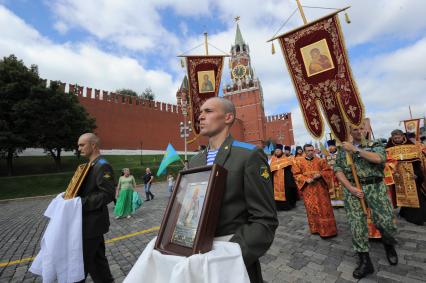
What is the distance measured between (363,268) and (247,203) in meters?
2.63

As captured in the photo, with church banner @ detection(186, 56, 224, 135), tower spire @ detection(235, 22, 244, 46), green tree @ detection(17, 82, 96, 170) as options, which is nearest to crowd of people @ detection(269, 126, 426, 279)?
church banner @ detection(186, 56, 224, 135)

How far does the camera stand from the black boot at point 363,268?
296 centimetres

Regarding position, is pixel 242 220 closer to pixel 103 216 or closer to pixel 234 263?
pixel 234 263

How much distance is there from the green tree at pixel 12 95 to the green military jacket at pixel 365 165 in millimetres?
20967

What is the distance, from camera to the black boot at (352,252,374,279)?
9.70ft

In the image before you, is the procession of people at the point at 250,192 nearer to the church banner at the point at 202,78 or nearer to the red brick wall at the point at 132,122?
the church banner at the point at 202,78

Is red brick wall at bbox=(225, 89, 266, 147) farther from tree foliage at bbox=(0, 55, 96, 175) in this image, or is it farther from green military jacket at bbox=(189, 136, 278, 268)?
green military jacket at bbox=(189, 136, 278, 268)

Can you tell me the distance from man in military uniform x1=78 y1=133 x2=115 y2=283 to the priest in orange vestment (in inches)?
147

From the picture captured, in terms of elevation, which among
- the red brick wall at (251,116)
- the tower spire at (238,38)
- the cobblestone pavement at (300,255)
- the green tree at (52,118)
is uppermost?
the tower spire at (238,38)

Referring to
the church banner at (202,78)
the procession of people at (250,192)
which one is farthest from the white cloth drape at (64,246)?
the church banner at (202,78)

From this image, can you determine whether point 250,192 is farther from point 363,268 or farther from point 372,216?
point 372,216

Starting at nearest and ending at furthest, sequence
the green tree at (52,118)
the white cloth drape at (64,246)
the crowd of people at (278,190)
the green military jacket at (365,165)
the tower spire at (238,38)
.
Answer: the crowd of people at (278,190) → the white cloth drape at (64,246) → the green military jacket at (365,165) → the green tree at (52,118) → the tower spire at (238,38)

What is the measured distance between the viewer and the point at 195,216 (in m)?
1.17

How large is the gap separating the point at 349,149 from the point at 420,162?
A: 11.5ft
